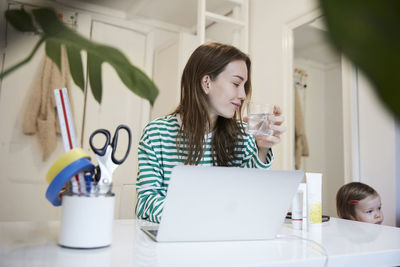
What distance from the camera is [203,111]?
132 centimetres

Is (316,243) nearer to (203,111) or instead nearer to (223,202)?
(223,202)

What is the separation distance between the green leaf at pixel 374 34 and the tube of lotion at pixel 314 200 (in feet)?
3.00

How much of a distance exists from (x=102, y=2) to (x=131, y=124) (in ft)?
8.17

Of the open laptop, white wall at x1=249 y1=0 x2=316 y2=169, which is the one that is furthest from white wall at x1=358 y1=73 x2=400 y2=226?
A: the open laptop

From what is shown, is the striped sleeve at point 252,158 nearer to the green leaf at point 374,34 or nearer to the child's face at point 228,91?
the child's face at point 228,91

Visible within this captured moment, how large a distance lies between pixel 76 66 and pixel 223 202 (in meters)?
0.50

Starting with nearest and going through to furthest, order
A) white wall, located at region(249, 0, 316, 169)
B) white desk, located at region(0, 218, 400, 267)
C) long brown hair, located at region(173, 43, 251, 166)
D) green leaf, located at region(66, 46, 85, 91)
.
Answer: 1. green leaf, located at region(66, 46, 85, 91)
2. white desk, located at region(0, 218, 400, 267)
3. long brown hair, located at region(173, 43, 251, 166)
4. white wall, located at region(249, 0, 316, 169)

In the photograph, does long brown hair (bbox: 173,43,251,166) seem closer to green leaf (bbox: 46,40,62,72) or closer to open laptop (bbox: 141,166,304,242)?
open laptop (bbox: 141,166,304,242)

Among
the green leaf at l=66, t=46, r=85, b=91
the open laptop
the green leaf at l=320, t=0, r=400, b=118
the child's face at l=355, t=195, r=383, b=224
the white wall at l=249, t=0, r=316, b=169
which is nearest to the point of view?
the green leaf at l=320, t=0, r=400, b=118

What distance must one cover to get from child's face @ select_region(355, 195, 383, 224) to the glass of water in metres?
0.94

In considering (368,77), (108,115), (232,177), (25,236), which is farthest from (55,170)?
(108,115)

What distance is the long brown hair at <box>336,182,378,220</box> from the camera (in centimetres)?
174

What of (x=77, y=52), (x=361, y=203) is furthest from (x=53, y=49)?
(x=361, y=203)

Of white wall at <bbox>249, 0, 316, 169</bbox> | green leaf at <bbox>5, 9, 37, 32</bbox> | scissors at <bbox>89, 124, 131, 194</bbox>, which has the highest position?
white wall at <bbox>249, 0, 316, 169</bbox>
